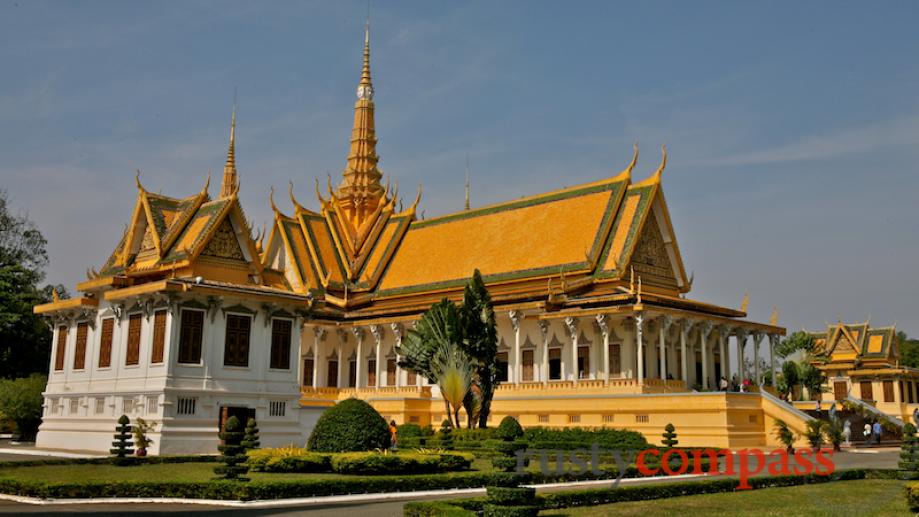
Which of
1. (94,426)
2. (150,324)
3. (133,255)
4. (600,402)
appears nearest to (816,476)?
(600,402)

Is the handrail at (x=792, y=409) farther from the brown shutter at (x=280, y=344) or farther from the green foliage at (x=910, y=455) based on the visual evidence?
the brown shutter at (x=280, y=344)

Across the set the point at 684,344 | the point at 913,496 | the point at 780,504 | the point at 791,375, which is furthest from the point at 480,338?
the point at 791,375

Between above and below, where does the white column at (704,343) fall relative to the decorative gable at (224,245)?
below

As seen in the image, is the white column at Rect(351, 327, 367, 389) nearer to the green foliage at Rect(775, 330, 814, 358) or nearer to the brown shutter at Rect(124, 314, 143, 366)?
the brown shutter at Rect(124, 314, 143, 366)

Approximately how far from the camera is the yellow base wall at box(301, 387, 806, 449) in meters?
28.9

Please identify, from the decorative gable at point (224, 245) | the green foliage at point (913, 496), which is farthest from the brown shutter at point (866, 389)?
the green foliage at point (913, 496)

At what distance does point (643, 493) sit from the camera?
14.8 m

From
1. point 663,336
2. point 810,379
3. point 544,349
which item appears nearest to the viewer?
point 663,336

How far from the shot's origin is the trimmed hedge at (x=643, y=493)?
11.6 m

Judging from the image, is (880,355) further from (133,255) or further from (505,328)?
(133,255)

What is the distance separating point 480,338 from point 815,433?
10.1 metres

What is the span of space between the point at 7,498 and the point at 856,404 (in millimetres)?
32833

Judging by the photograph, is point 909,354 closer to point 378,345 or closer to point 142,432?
point 378,345

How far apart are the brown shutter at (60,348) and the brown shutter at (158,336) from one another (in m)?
5.88
